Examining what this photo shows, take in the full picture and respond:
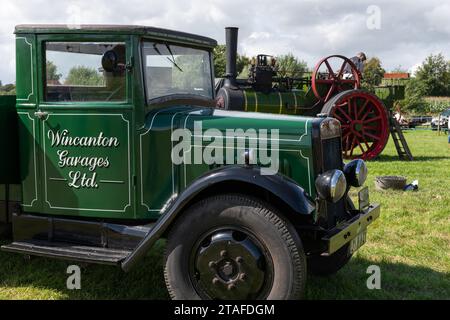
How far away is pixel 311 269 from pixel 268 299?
1113mm

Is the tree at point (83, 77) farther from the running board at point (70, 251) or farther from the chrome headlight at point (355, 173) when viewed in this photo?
the chrome headlight at point (355, 173)

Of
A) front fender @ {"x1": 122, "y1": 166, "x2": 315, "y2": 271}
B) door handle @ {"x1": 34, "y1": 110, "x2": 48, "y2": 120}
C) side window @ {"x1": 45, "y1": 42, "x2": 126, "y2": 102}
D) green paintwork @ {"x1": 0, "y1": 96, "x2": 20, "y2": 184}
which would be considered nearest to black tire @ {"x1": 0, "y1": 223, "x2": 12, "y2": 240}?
green paintwork @ {"x1": 0, "y1": 96, "x2": 20, "y2": 184}

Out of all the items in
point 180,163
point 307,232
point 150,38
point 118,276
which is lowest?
point 118,276

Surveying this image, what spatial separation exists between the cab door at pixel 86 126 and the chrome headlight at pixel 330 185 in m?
1.27

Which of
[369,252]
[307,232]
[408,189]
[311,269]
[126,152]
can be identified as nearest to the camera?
[307,232]

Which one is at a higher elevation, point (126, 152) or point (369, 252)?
point (126, 152)

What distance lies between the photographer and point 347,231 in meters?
3.26

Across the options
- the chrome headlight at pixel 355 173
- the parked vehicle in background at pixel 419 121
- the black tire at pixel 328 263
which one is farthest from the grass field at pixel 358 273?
the parked vehicle in background at pixel 419 121

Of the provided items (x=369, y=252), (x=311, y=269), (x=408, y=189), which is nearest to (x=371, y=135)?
(x=408, y=189)

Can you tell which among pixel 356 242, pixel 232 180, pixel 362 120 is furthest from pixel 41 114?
pixel 362 120

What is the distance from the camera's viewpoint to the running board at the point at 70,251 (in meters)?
3.33

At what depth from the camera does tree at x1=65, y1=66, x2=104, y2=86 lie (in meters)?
3.64

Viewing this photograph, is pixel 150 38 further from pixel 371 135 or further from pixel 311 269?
pixel 371 135
